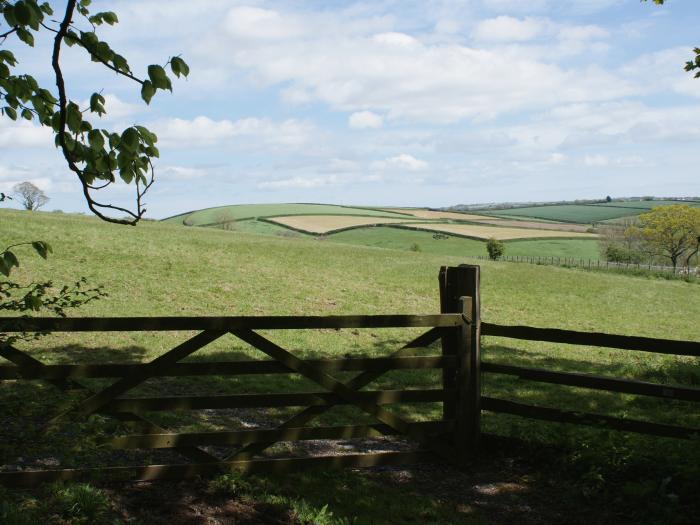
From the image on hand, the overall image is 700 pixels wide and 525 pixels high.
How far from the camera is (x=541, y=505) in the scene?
661 cm

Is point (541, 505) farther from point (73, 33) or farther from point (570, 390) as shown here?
point (73, 33)

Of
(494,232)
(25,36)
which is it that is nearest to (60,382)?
(25,36)

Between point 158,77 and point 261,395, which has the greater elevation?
point 158,77

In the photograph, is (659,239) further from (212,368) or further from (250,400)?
(212,368)

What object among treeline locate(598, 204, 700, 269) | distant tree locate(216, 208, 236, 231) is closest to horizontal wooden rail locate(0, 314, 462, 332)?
distant tree locate(216, 208, 236, 231)

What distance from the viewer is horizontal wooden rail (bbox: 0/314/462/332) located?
593 cm

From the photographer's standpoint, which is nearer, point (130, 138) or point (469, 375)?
point (130, 138)

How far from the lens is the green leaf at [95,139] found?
5.87 meters

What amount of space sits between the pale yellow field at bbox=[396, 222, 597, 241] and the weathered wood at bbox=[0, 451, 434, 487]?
82.3 m

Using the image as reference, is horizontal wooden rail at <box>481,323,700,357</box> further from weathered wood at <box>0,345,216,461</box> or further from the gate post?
weathered wood at <box>0,345,216,461</box>

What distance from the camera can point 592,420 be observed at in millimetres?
A: 7207

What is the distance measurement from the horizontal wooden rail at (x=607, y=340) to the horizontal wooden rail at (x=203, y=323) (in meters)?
0.76

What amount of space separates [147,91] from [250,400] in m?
3.30

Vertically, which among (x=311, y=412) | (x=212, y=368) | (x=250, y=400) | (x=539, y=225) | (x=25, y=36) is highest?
(x=539, y=225)
